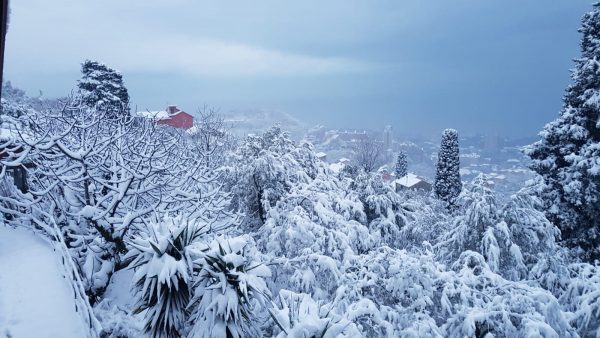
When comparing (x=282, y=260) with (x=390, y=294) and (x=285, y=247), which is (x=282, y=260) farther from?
(x=390, y=294)

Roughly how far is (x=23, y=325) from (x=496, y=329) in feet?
25.1

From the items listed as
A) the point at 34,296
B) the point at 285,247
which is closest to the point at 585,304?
the point at 285,247

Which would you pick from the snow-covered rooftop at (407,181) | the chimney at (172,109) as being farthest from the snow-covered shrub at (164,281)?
the chimney at (172,109)

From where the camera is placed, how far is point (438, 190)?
30.5 meters

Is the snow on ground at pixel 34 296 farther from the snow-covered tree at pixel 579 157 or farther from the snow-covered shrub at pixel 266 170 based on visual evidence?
the snow-covered tree at pixel 579 157

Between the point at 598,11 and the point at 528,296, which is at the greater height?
the point at 598,11

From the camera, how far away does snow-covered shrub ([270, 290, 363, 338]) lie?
4242 millimetres

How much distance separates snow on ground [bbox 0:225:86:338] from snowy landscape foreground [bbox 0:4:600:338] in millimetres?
33

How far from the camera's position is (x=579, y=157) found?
13.5 m

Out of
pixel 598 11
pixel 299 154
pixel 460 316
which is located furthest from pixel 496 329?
Result: pixel 598 11

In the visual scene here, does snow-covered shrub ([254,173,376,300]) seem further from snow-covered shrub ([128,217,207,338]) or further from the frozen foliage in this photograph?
snow-covered shrub ([128,217,207,338])

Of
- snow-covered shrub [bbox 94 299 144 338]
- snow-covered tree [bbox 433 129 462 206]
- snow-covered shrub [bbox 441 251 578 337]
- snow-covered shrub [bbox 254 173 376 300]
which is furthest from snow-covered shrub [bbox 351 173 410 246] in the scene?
snow-covered tree [bbox 433 129 462 206]

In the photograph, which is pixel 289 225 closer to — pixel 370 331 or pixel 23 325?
pixel 370 331

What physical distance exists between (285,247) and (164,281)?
5.50 metres
